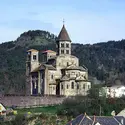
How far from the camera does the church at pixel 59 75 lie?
79.1 metres

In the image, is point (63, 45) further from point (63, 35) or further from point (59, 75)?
point (59, 75)

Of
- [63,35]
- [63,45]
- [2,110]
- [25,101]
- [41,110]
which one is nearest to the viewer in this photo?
[2,110]

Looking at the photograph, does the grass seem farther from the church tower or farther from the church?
the church tower

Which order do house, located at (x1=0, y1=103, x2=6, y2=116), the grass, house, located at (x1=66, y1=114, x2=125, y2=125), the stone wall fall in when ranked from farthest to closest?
the stone wall
the grass
house, located at (x1=0, y1=103, x2=6, y2=116)
house, located at (x1=66, y1=114, x2=125, y2=125)

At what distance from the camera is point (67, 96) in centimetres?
7650

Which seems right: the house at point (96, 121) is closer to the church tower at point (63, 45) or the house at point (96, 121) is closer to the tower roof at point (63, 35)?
the church tower at point (63, 45)

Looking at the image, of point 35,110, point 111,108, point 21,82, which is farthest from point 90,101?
point 21,82

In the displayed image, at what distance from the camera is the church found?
7906 centimetres

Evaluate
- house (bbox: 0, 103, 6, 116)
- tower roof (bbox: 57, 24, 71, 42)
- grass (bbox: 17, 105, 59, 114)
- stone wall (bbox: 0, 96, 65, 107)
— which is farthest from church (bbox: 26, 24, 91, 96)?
house (bbox: 0, 103, 6, 116)

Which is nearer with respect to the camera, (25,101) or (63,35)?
(25,101)

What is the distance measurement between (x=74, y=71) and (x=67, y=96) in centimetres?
563

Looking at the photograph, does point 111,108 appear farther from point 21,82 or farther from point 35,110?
point 21,82

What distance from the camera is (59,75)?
267 feet

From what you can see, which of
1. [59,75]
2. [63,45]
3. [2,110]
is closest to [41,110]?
[2,110]
